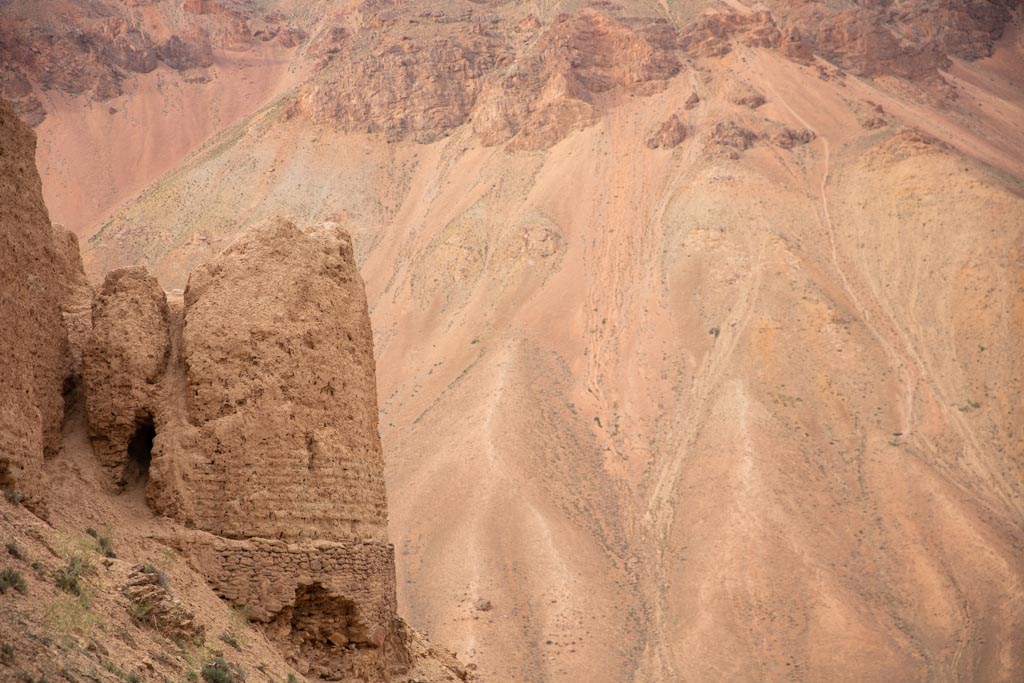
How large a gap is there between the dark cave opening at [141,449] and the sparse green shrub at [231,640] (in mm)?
1957

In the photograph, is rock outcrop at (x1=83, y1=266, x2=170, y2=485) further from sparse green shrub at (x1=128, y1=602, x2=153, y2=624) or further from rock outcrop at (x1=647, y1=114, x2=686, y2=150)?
rock outcrop at (x1=647, y1=114, x2=686, y2=150)

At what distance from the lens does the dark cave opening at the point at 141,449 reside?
464 inches

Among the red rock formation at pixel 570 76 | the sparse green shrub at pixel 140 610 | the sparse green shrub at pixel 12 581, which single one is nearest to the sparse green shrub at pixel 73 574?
the sparse green shrub at pixel 140 610

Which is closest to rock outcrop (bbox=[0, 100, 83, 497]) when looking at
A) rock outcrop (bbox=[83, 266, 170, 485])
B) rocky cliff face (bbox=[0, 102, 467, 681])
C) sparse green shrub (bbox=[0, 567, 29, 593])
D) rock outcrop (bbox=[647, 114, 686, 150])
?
rocky cliff face (bbox=[0, 102, 467, 681])

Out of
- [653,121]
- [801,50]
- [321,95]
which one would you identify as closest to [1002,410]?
[653,121]

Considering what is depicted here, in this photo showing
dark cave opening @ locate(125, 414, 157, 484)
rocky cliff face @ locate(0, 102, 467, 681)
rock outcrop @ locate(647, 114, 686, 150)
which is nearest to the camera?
rocky cliff face @ locate(0, 102, 467, 681)

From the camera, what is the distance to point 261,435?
1158 cm

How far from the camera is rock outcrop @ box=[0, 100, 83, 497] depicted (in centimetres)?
1011

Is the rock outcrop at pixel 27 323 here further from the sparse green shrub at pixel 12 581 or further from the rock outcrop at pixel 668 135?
the rock outcrop at pixel 668 135

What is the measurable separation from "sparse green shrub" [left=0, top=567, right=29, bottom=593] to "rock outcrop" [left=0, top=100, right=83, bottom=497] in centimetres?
156

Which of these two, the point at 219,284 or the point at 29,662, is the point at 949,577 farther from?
the point at 29,662

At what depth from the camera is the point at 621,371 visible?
62.0 metres

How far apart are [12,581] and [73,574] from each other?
2.71 ft

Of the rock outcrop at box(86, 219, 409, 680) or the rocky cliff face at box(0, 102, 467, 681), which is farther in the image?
the rock outcrop at box(86, 219, 409, 680)
